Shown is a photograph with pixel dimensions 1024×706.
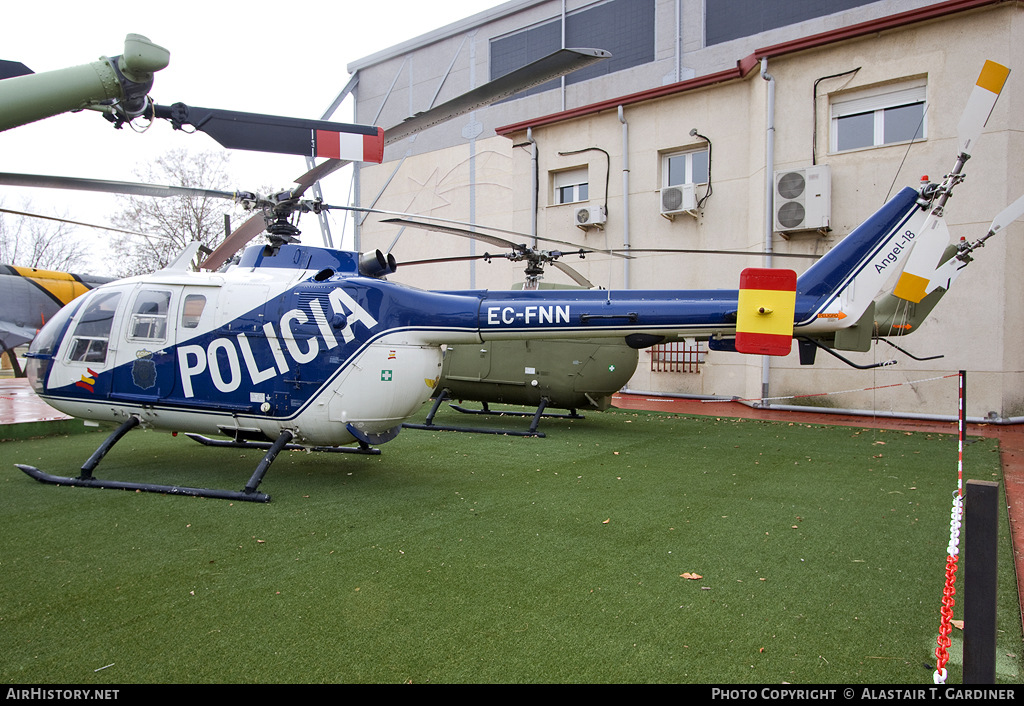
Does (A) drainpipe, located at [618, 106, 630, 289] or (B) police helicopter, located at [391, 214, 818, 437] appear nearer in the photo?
(B) police helicopter, located at [391, 214, 818, 437]

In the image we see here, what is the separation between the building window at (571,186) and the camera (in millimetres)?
14234

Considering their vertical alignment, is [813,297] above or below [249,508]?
above

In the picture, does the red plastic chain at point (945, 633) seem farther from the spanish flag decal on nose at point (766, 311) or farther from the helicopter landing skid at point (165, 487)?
the helicopter landing skid at point (165, 487)

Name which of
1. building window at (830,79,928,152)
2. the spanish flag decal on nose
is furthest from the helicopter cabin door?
building window at (830,79,928,152)

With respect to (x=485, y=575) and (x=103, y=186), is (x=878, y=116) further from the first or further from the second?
(x=103, y=186)

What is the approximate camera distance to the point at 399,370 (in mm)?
5379

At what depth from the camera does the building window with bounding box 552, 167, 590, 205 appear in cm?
1423

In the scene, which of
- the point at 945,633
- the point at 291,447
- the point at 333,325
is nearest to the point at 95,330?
the point at 291,447

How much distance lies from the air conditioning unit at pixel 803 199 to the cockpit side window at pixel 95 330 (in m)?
10.2

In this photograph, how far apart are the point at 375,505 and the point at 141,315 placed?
2953 millimetres

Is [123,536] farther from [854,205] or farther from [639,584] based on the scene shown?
[854,205]

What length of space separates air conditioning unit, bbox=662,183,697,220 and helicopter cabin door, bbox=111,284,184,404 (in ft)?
31.5

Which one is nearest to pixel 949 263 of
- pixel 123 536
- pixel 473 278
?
pixel 123 536

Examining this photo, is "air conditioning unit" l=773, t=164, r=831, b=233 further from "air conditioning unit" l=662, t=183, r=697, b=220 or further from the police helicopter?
the police helicopter
